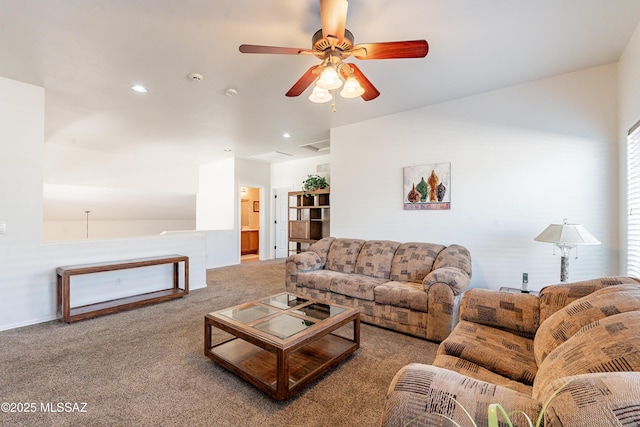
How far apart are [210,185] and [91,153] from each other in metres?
2.45

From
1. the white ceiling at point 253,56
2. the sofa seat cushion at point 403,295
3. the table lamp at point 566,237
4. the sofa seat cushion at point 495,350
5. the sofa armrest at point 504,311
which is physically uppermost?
the white ceiling at point 253,56

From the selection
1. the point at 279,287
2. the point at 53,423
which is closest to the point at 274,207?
the point at 279,287

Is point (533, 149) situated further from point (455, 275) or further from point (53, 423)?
point (53, 423)

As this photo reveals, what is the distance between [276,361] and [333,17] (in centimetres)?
225

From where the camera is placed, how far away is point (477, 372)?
1.37 m

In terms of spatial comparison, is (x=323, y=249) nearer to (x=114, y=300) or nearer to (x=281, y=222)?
(x=114, y=300)

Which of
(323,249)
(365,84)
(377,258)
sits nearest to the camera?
(365,84)

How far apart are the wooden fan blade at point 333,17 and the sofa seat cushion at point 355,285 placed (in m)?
2.36

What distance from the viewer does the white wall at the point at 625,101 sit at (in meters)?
2.17

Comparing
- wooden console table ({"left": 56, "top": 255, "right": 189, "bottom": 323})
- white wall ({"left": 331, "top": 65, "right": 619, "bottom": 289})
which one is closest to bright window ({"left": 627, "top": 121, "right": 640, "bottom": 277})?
white wall ({"left": 331, "top": 65, "right": 619, "bottom": 289})

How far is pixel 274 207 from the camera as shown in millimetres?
7469

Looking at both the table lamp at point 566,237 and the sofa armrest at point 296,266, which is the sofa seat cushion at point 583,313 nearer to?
the table lamp at point 566,237

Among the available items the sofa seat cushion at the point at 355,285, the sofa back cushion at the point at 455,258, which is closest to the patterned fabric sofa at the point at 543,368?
the sofa back cushion at the point at 455,258

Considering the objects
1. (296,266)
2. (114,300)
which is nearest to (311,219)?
(296,266)
